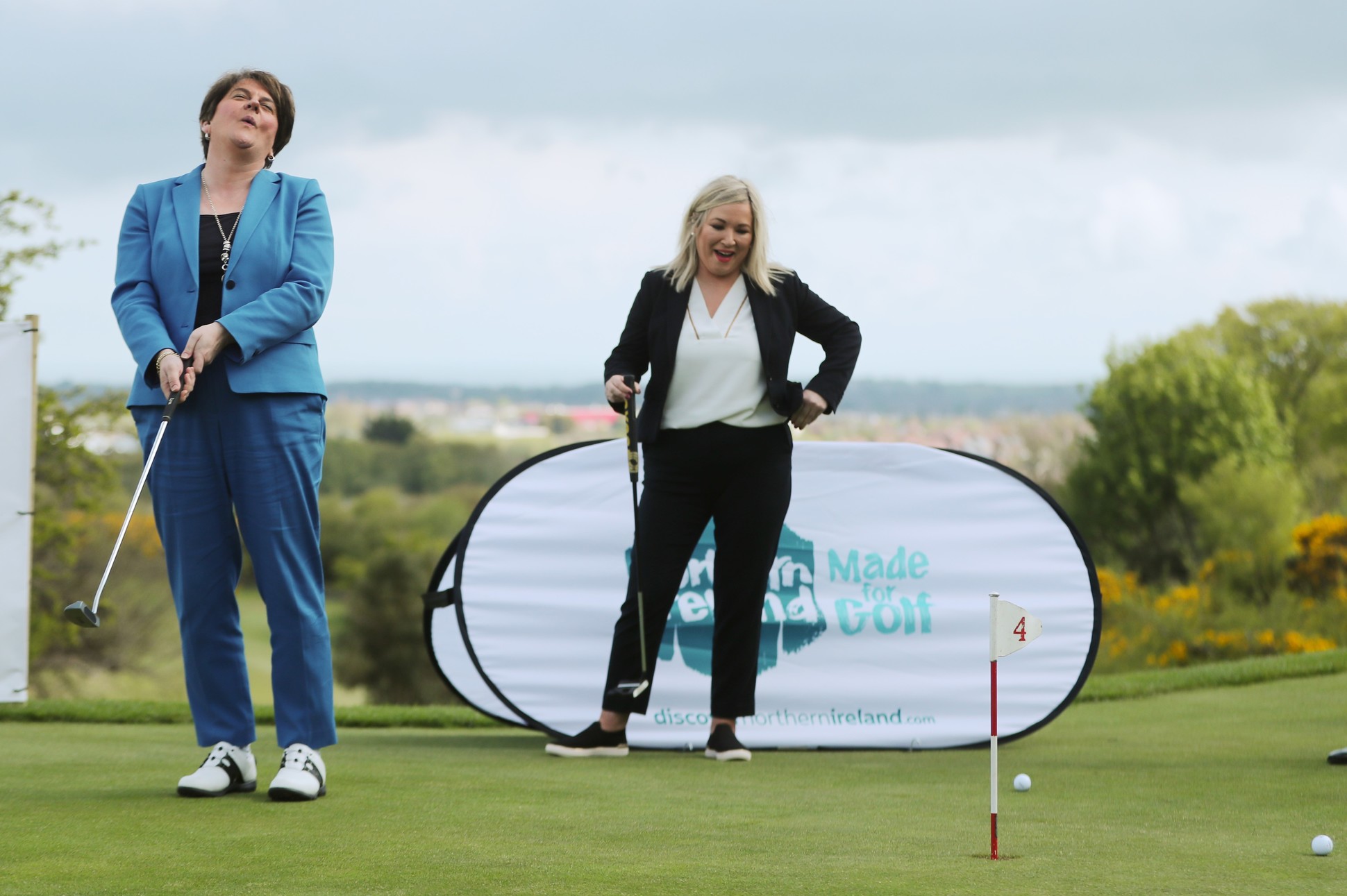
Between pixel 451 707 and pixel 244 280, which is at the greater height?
pixel 244 280

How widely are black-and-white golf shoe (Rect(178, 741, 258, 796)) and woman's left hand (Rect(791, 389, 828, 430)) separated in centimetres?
158

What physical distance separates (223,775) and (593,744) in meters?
1.19

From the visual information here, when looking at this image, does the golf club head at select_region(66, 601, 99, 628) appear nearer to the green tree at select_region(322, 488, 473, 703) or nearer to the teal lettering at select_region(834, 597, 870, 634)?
the teal lettering at select_region(834, 597, 870, 634)

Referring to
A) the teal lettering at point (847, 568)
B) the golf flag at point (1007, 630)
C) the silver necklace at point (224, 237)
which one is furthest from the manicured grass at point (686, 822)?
the silver necklace at point (224, 237)

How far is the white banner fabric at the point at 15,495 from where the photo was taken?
4094 mm

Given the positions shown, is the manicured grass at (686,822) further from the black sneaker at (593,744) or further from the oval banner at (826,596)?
the oval banner at (826,596)

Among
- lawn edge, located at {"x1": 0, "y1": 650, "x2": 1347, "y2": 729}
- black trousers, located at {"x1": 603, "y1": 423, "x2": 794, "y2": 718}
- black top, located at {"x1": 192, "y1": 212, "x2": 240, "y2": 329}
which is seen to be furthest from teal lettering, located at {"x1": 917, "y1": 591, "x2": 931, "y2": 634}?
black top, located at {"x1": 192, "y1": 212, "x2": 240, "y2": 329}

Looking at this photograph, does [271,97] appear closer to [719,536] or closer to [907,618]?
[719,536]

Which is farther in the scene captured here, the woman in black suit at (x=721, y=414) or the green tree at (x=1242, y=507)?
the green tree at (x=1242, y=507)

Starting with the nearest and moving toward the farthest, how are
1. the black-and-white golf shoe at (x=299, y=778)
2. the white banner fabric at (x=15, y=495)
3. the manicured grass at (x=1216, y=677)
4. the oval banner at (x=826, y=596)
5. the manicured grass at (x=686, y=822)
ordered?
the manicured grass at (x=686, y=822) → the black-and-white golf shoe at (x=299, y=778) → the white banner fabric at (x=15, y=495) → the oval banner at (x=826, y=596) → the manicured grass at (x=1216, y=677)

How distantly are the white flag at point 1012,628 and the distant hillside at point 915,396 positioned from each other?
25.2 m

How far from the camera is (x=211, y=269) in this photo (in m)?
3.02

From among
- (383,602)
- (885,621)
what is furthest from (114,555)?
(383,602)

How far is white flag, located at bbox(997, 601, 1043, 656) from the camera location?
8.08 feet
